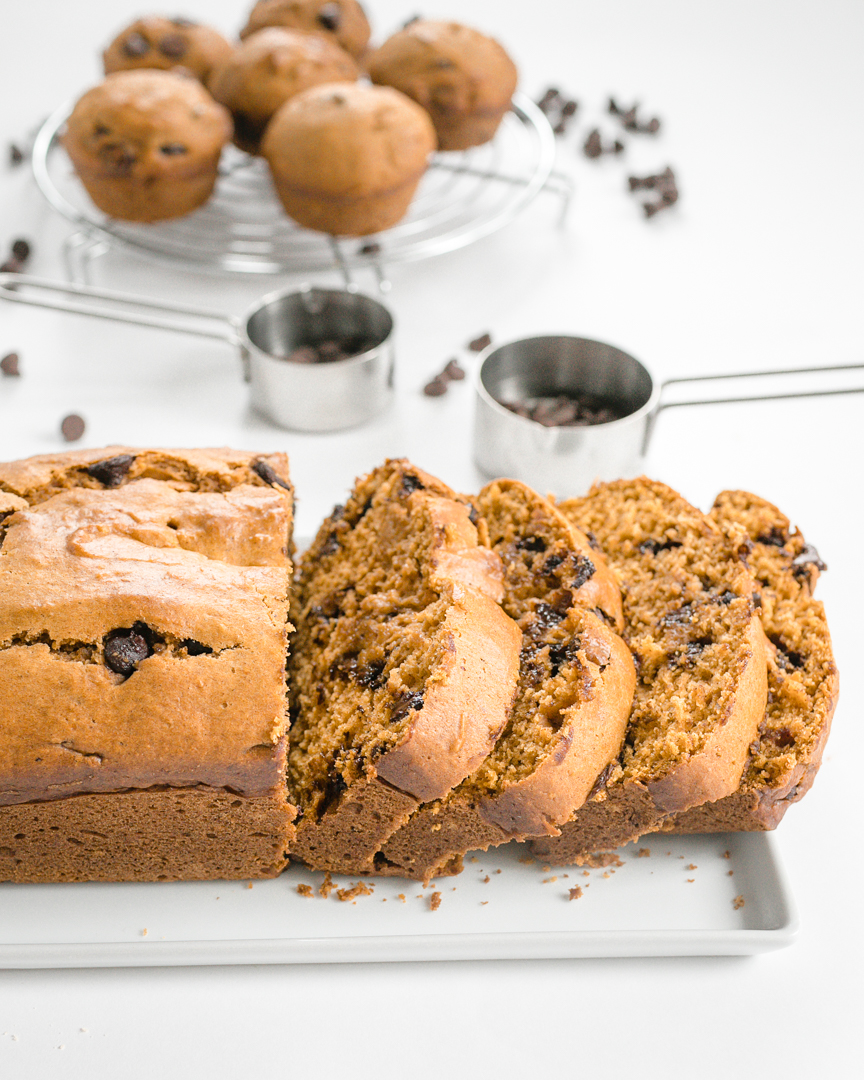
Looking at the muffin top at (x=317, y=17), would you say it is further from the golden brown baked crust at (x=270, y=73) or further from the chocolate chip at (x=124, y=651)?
the chocolate chip at (x=124, y=651)

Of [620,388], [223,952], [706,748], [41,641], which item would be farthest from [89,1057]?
[620,388]

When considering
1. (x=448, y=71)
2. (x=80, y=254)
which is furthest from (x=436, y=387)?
(x=80, y=254)

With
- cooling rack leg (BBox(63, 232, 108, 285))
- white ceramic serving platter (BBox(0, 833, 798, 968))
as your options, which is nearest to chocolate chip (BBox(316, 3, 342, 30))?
cooling rack leg (BBox(63, 232, 108, 285))

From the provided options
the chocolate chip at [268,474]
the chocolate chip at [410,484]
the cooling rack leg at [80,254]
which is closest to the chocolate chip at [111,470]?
the chocolate chip at [268,474]

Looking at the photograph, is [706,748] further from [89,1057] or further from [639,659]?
[89,1057]

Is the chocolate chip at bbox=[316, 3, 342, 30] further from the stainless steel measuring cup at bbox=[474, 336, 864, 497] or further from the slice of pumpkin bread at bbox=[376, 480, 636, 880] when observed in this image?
the slice of pumpkin bread at bbox=[376, 480, 636, 880]

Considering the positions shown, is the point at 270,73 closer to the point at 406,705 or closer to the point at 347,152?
the point at 347,152
